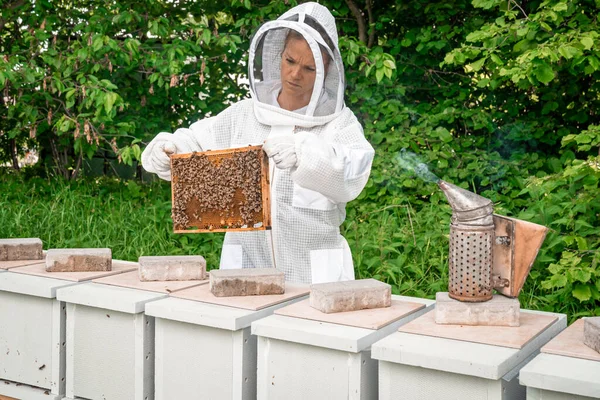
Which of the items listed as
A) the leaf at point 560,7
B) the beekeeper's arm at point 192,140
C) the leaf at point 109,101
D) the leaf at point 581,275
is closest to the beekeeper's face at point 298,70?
the beekeeper's arm at point 192,140

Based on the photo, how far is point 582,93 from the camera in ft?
19.7

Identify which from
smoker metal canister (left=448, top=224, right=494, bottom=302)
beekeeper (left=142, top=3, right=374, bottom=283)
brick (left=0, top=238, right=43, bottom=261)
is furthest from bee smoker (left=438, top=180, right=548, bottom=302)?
brick (left=0, top=238, right=43, bottom=261)

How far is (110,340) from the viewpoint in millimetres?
2381

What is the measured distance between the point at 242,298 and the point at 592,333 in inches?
44.8

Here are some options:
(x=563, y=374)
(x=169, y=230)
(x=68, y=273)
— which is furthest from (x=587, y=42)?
(x=169, y=230)

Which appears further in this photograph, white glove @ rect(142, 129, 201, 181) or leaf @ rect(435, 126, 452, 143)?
leaf @ rect(435, 126, 452, 143)

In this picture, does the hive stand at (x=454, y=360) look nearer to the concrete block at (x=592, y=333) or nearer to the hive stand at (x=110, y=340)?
the concrete block at (x=592, y=333)

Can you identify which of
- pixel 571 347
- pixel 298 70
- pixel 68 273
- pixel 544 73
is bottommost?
pixel 571 347

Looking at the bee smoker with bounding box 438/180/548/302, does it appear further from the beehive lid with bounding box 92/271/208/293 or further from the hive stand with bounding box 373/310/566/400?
the beehive lid with bounding box 92/271/208/293

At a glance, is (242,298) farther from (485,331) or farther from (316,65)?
(316,65)

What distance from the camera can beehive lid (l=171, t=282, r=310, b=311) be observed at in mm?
2252

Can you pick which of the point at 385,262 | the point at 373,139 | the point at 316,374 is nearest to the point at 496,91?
the point at 373,139

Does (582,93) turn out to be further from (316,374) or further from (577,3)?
(316,374)

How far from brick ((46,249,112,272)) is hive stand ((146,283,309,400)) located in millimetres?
577
